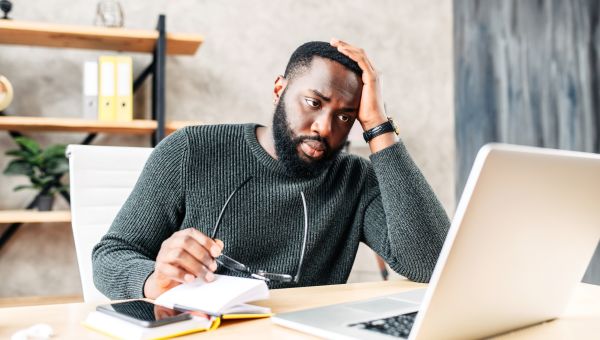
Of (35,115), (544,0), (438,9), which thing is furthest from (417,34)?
(35,115)

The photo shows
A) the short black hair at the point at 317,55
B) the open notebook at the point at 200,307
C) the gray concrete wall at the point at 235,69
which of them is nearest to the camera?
the open notebook at the point at 200,307

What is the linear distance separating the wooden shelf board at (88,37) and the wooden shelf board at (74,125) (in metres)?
0.35

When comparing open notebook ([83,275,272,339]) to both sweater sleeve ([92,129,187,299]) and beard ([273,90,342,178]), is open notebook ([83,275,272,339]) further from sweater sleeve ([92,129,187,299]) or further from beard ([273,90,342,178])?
beard ([273,90,342,178])

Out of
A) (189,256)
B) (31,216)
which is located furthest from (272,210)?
(31,216)

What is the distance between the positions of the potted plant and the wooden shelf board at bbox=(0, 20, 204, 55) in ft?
1.44

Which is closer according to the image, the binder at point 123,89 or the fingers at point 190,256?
the fingers at point 190,256

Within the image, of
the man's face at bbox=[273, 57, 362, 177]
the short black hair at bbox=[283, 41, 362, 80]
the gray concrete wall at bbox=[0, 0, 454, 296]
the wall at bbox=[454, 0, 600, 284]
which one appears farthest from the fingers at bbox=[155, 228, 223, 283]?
the wall at bbox=[454, 0, 600, 284]

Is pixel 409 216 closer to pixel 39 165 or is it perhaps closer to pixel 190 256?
pixel 190 256

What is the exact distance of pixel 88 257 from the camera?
1.32m

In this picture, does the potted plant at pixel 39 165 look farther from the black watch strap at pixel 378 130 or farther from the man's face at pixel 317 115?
the black watch strap at pixel 378 130

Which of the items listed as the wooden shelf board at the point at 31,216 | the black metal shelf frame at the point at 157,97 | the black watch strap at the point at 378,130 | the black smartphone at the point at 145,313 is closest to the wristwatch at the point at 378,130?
the black watch strap at the point at 378,130

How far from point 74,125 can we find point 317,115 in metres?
1.63

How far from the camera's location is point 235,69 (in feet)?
10.2

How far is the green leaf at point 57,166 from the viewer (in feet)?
8.30
